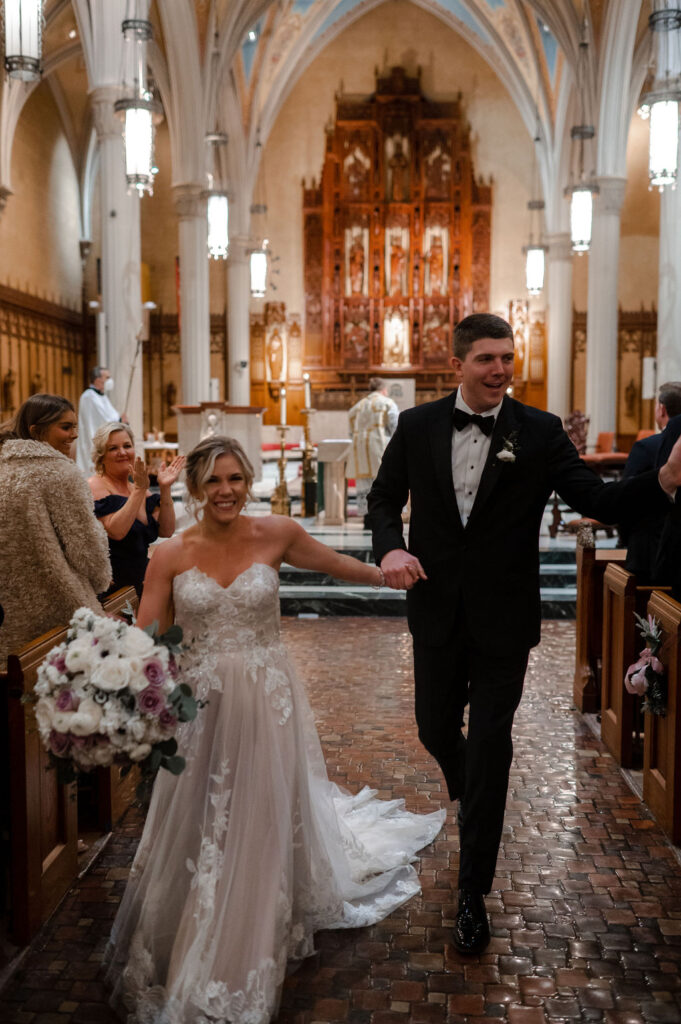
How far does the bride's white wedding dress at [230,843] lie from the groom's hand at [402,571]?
0.33 m

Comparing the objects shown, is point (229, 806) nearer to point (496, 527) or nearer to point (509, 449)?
point (496, 527)

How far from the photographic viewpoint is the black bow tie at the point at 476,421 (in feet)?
9.56

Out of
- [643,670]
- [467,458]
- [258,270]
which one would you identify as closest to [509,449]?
[467,458]

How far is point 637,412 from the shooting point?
884 inches

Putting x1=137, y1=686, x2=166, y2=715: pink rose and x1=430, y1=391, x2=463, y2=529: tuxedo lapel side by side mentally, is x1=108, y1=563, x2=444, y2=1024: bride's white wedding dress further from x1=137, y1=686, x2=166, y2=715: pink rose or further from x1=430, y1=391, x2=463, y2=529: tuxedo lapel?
x1=430, y1=391, x2=463, y2=529: tuxedo lapel

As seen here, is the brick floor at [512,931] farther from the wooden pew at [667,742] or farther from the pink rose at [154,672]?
the pink rose at [154,672]

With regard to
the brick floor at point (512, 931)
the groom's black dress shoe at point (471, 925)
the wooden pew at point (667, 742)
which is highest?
the wooden pew at point (667, 742)

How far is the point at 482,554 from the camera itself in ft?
9.38

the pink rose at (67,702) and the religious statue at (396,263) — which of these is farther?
the religious statue at (396,263)

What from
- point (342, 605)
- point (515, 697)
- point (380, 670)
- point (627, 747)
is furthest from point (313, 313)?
point (515, 697)

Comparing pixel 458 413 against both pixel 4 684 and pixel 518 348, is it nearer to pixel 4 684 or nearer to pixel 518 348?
pixel 4 684

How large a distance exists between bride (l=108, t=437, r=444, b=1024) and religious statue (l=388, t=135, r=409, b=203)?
68.7ft

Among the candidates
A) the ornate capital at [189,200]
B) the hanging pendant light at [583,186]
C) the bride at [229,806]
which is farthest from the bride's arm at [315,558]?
the ornate capital at [189,200]

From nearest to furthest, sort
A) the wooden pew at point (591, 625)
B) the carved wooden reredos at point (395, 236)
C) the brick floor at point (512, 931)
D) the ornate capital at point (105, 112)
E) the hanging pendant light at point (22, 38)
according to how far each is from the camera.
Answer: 1. the brick floor at point (512, 931)
2. the wooden pew at point (591, 625)
3. the hanging pendant light at point (22, 38)
4. the ornate capital at point (105, 112)
5. the carved wooden reredos at point (395, 236)
